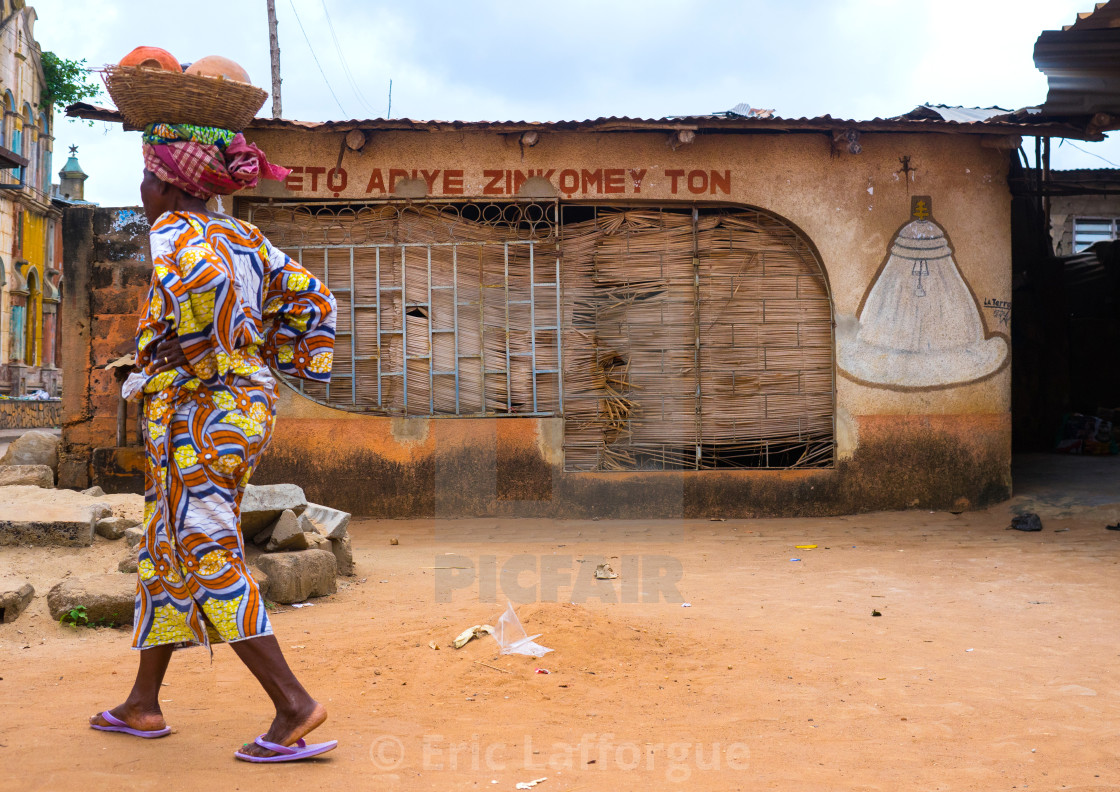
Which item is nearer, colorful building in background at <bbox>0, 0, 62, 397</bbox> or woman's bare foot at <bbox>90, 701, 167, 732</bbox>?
woman's bare foot at <bbox>90, 701, 167, 732</bbox>

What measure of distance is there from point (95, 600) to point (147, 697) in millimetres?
1710

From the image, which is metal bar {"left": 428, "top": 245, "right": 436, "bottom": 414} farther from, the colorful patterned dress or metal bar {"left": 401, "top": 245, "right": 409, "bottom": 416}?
the colorful patterned dress

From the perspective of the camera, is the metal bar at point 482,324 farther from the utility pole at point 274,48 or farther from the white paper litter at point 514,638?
the utility pole at point 274,48

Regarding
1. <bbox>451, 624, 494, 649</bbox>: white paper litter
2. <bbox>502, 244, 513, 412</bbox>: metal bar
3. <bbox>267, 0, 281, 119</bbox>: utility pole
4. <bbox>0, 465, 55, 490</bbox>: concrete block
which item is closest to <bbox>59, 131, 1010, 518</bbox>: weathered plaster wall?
<bbox>502, 244, 513, 412</bbox>: metal bar

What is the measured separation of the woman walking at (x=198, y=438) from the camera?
2.36 meters

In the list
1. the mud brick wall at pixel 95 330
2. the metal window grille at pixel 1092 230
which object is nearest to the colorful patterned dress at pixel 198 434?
the mud brick wall at pixel 95 330

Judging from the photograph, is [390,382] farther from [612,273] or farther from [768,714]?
[768,714]

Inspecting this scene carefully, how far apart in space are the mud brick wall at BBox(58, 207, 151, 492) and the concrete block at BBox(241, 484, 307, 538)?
3.52 metres

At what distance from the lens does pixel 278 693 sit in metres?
2.33

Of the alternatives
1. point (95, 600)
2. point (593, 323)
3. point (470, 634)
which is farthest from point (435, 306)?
point (470, 634)

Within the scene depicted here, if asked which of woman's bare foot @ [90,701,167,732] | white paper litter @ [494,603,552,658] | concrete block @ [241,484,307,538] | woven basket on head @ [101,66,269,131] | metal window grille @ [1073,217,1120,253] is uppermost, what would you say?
metal window grille @ [1073,217,1120,253]

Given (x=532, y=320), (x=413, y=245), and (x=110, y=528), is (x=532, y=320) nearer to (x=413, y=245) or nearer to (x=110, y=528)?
(x=413, y=245)

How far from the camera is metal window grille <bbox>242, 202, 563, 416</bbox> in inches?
307

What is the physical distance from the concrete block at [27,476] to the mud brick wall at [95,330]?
148cm
